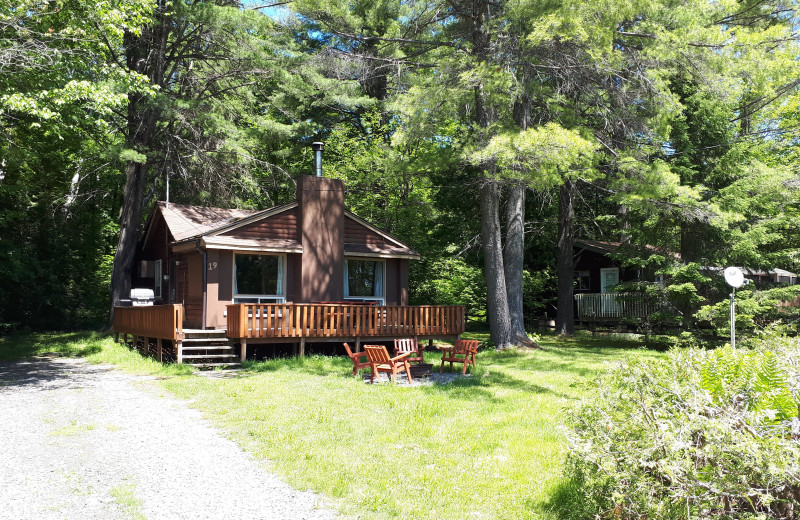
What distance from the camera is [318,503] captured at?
15.3 feet

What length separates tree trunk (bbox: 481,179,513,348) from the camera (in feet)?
53.7

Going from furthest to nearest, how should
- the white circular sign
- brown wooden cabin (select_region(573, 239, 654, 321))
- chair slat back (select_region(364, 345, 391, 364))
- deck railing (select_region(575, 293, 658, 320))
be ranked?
brown wooden cabin (select_region(573, 239, 654, 321))
deck railing (select_region(575, 293, 658, 320))
chair slat back (select_region(364, 345, 391, 364))
the white circular sign

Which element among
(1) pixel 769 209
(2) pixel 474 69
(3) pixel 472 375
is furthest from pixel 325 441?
(1) pixel 769 209

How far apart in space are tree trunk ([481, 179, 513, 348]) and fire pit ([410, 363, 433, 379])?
17.5ft

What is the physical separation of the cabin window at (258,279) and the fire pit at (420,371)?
603cm

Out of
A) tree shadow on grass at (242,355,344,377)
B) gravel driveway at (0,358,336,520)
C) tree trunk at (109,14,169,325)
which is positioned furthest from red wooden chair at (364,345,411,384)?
tree trunk at (109,14,169,325)

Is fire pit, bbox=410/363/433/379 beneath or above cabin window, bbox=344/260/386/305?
beneath

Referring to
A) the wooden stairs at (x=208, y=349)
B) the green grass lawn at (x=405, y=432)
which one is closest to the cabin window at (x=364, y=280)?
the wooden stairs at (x=208, y=349)

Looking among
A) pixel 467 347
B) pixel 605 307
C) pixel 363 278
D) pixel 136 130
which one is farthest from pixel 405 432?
pixel 605 307

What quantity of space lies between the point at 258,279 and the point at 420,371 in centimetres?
663

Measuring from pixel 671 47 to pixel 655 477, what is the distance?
13.5m

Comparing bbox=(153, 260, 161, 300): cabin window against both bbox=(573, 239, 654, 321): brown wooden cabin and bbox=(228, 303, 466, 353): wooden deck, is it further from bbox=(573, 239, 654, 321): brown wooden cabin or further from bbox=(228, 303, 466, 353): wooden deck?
bbox=(573, 239, 654, 321): brown wooden cabin

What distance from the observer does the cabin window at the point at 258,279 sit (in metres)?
15.9

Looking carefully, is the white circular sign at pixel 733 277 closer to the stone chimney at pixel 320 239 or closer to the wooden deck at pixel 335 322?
the wooden deck at pixel 335 322
